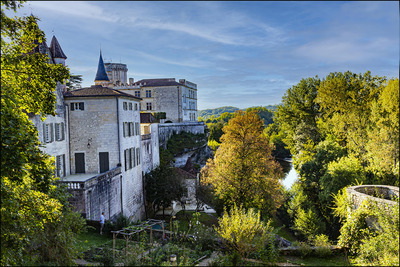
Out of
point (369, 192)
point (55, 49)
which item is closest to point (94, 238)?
point (55, 49)

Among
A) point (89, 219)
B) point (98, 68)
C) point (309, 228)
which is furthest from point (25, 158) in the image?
point (98, 68)

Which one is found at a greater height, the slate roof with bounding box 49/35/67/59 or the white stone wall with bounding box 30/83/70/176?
the slate roof with bounding box 49/35/67/59

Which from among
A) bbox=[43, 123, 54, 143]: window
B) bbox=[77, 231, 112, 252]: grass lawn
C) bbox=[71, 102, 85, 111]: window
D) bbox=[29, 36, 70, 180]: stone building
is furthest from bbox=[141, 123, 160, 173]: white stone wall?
bbox=[77, 231, 112, 252]: grass lawn

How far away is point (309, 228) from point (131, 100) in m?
17.0

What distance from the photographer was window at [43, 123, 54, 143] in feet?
61.2

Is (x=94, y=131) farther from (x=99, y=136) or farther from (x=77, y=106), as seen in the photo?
(x=77, y=106)

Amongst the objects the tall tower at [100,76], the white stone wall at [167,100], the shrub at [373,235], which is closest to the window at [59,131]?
the tall tower at [100,76]

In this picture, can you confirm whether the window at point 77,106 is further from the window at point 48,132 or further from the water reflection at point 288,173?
the water reflection at point 288,173

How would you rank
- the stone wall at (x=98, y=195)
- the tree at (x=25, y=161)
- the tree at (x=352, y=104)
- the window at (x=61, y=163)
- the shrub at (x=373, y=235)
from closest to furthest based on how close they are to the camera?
the tree at (x=25, y=161)
the shrub at (x=373, y=235)
the stone wall at (x=98, y=195)
the window at (x=61, y=163)
the tree at (x=352, y=104)

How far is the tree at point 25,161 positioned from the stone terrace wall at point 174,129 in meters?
32.6

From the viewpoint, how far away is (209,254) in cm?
1342

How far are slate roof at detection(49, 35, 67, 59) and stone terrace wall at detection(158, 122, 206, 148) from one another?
67.1ft

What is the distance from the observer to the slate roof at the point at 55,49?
2241 centimetres

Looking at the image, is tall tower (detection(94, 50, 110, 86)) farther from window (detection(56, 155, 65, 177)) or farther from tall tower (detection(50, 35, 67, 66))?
window (detection(56, 155, 65, 177))
